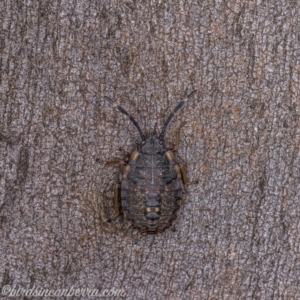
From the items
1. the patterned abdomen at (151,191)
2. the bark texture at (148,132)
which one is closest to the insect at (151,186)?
the patterned abdomen at (151,191)

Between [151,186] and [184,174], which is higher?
[184,174]

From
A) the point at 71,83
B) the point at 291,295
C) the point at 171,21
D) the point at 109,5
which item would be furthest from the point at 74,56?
the point at 291,295

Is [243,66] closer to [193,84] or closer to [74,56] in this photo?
[193,84]

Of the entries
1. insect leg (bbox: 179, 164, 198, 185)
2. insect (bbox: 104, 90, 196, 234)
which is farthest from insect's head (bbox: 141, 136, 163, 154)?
insect leg (bbox: 179, 164, 198, 185)

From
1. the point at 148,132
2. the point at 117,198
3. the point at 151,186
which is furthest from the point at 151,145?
the point at 117,198

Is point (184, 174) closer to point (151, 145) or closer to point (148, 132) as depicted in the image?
point (151, 145)

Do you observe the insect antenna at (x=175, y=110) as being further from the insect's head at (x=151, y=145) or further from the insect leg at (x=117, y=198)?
the insect leg at (x=117, y=198)

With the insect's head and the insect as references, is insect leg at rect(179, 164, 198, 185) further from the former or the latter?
the insect's head
